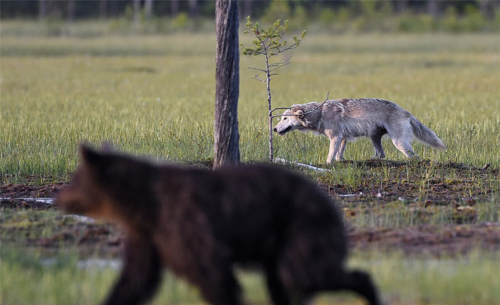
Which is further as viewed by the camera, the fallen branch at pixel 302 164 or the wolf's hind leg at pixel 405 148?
the wolf's hind leg at pixel 405 148

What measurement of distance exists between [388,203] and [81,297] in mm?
3842

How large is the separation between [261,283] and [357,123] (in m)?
5.89

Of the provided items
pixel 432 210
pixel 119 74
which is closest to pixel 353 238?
pixel 432 210

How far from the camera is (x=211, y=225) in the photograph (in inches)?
158

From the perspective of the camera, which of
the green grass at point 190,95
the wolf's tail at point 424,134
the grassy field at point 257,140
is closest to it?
the grassy field at point 257,140

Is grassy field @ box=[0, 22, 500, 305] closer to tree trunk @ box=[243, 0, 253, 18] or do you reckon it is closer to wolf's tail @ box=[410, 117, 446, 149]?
wolf's tail @ box=[410, 117, 446, 149]

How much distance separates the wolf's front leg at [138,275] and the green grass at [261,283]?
699mm

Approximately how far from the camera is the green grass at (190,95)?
11.2 meters

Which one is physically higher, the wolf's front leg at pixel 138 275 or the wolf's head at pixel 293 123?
the wolf's front leg at pixel 138 275

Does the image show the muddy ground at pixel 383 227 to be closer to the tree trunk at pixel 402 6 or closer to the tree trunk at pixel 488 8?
the tree trunk at pixel 488 8

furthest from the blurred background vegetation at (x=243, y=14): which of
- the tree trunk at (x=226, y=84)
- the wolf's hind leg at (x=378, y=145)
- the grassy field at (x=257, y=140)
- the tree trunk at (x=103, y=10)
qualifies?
the tree trunk at (x=226, y=84)

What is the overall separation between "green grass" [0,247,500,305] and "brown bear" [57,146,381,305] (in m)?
0.76

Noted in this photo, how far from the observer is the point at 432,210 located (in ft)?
24.3

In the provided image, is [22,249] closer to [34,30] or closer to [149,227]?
[149,227]
